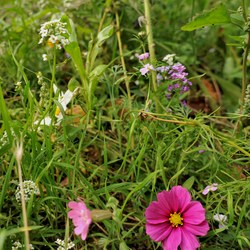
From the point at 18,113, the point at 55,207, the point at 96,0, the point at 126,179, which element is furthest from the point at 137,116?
the point at 96,0

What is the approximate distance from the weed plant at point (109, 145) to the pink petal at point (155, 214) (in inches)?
1.8

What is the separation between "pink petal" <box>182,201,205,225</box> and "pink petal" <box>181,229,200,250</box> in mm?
25

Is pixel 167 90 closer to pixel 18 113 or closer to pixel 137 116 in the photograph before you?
pixel 137 116

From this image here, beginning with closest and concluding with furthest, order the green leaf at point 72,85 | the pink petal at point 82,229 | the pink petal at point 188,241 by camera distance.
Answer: the pink petal at point 82,229 → the pink petal at point 188,241 → the green leaf at point 72,85

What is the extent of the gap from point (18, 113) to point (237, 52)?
977 mm

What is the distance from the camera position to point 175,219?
1.17m

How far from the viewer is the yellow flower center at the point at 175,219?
116 centimetres

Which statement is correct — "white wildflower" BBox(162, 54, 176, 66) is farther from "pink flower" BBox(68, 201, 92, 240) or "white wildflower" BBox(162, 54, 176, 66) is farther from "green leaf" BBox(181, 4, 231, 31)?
"pink flower" BBox(68, 201, 92, 240)

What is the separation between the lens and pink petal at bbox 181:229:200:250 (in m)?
1.13

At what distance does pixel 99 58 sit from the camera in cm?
199

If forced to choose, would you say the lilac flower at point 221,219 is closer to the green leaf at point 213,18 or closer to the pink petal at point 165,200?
the pink petal at point 165,200

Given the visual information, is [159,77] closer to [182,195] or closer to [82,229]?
[182,195]

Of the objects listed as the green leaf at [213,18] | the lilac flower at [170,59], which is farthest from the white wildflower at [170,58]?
the green leaf at [213,18]

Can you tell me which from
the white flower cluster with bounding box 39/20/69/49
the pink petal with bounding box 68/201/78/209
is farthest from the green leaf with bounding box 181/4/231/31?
the pink petal with bounding box 68/201/78/209
